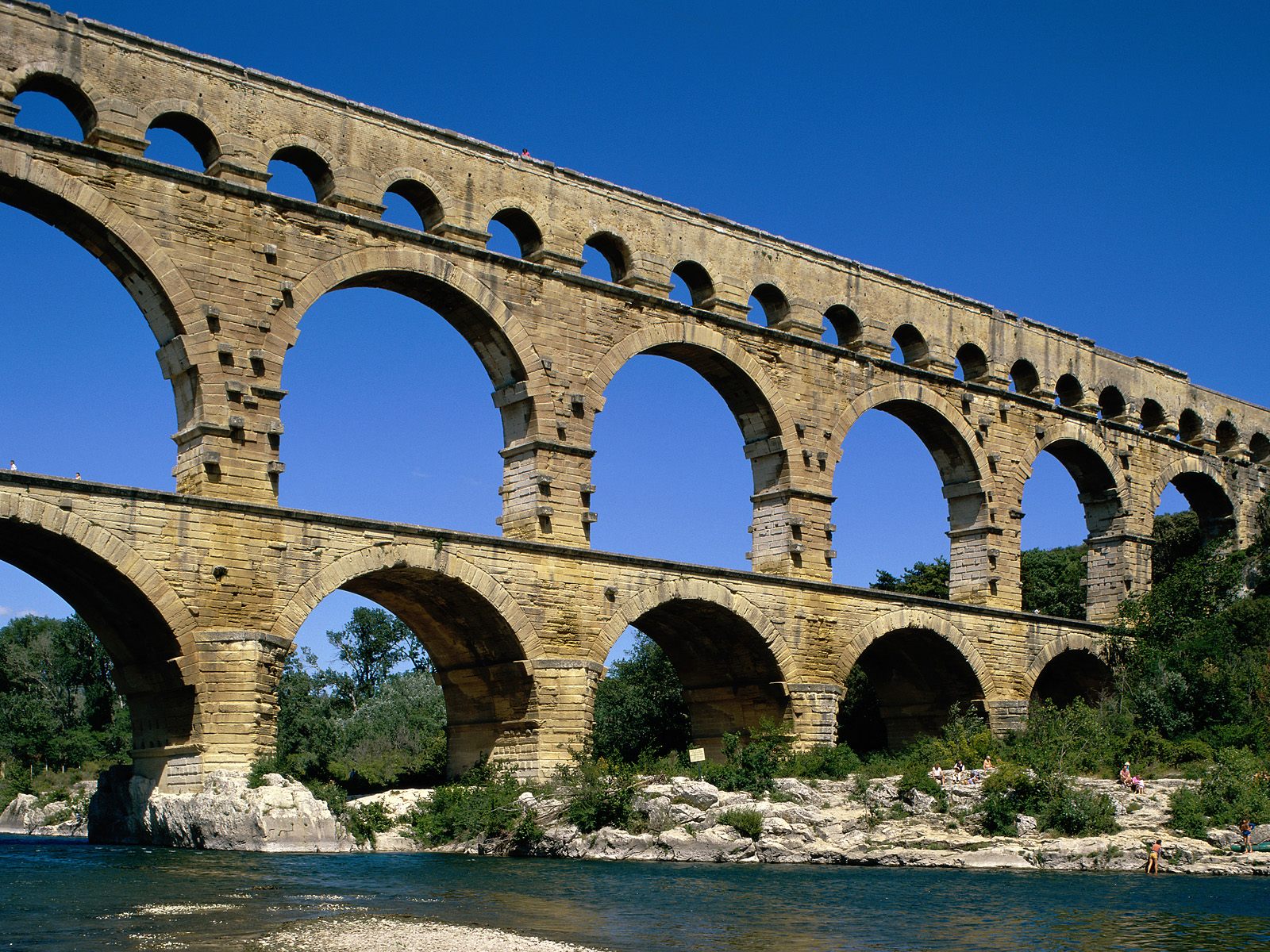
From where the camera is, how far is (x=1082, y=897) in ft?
57.7

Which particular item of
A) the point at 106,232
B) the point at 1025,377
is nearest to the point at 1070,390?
the point at 1025,377

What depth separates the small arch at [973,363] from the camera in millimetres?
32625

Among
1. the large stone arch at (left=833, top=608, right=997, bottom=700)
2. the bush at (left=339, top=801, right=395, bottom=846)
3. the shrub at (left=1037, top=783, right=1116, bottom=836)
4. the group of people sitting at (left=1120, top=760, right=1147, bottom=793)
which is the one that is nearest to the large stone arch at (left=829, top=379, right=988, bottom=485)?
the large stone arch at (left=833, top=608, right=997, bottom=700)

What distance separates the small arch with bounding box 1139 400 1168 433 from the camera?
121 feet

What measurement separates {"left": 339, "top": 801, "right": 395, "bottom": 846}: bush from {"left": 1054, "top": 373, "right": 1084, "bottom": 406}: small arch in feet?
62.6

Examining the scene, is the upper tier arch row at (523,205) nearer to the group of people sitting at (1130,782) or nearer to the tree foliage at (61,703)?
the group of people sitting at (1130,782)

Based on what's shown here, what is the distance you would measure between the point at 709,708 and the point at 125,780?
420 inches

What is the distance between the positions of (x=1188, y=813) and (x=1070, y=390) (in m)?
14.2

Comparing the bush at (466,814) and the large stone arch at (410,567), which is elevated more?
the large stone arch at (410,567)

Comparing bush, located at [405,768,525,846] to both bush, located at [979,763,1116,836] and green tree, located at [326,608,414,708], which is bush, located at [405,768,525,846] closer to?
bush, located at [979,763,1116,836]

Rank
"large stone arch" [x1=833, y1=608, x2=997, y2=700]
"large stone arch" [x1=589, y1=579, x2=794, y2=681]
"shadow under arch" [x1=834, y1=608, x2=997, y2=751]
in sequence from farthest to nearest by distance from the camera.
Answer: "shadow under arch" [x1=834, y1=608, x2=997, y2=751] < "large stone arch" [x1=833, y1=608, x2=997, y2=700] < "large stone arch" [x1=589, y1=579, x2=794, y2=681]

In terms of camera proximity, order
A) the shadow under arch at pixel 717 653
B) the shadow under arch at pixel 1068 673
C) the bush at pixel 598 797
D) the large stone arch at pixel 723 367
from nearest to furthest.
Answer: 1. the bush at pixel 598 797
2. the shadow under arch at pixel 717 653
3. the large stone arch at pixel 723 367
4. the shadow under arch at pixel 1068 673

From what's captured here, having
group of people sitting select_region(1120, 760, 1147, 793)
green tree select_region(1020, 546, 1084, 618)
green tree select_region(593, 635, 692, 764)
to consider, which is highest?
green tree select_region(1020, 546, 1084, 618)

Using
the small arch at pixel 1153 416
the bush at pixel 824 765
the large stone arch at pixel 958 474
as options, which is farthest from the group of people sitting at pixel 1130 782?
the small arch at pixel 1153 416
